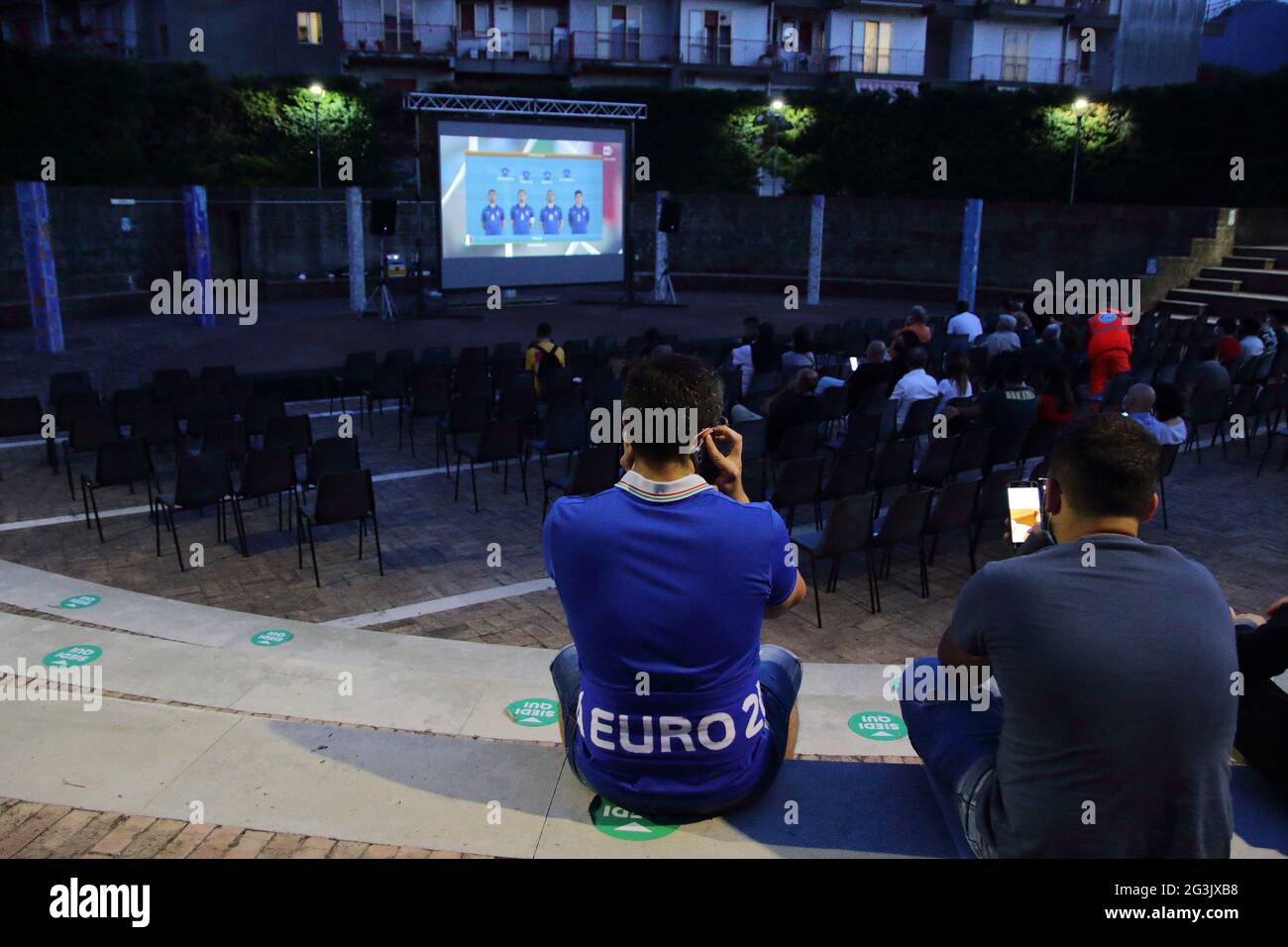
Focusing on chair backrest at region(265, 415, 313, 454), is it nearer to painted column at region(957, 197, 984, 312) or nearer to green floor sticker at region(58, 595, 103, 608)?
green floor sticker at region(58, 595, 103, 608)

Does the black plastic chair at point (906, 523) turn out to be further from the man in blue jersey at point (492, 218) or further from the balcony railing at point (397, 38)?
the balcony railing at point (397, 38)

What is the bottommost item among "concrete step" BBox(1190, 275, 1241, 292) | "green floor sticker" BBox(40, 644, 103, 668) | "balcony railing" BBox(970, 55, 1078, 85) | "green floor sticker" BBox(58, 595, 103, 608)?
"green floor sticker" BBox(58, 595, 103, 608)

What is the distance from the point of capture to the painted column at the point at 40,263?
16.3m

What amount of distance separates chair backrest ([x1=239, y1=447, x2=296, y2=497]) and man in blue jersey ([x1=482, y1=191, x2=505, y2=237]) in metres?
13.6

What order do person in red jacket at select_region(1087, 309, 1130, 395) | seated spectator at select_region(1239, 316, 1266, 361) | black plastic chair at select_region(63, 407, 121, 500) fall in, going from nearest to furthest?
black plastic chair at select_region(63, 407, 121, 500), person in red jacket at select_region(1087, 309, 1130, 395), seated spectator at select_region(1239, 316, 1266, 361)


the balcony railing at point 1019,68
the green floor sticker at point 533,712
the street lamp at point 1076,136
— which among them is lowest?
the green floor sticker at point 533,712

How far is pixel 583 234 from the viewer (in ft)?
73.4

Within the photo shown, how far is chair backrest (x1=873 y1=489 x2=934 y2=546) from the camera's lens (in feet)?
22.7

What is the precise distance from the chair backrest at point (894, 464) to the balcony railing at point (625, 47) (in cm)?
3338

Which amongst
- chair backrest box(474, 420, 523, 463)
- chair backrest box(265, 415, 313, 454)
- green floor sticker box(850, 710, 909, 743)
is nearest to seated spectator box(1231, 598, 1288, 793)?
green floor sticker box(850, 710, 909, 743)

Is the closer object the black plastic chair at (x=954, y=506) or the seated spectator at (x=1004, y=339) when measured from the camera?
the black plastic chair at (x=954, y=506)

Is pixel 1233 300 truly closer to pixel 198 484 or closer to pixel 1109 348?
pixel 1109 348

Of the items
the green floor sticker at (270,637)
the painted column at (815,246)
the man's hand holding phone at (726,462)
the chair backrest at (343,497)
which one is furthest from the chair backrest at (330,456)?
the painted column at (815,246)
